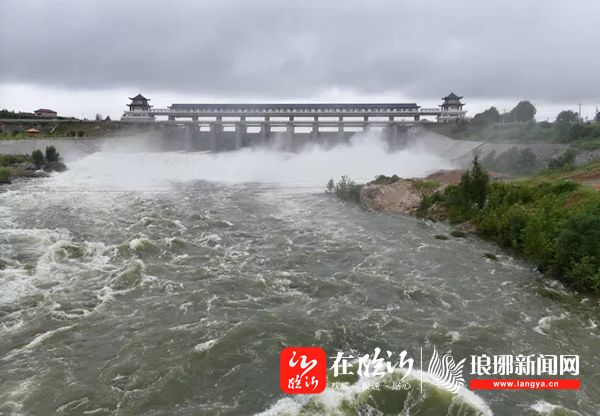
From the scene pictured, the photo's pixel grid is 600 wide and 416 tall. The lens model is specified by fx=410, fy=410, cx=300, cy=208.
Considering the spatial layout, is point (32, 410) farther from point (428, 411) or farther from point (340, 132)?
point (340, 132)

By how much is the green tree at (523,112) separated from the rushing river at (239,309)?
5701cm

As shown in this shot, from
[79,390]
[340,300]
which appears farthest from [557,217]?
[79,390]

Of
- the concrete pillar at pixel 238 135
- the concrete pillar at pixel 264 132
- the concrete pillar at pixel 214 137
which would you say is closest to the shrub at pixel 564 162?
the concrete pillar at pixel 264 132

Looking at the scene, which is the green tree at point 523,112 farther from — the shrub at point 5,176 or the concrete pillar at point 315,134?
the shrub at point 5,176

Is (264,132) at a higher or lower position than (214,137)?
higher

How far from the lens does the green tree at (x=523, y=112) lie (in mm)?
70625

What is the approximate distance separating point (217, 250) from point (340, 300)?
744 cm

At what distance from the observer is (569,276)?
14875 mm

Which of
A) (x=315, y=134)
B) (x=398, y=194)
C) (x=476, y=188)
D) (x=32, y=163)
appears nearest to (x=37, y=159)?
(x=32, y=163)

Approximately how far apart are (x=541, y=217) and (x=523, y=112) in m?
61.6

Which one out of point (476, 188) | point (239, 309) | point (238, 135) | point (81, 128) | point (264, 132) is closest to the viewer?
point (239, 309)

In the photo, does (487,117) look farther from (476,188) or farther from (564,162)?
(476,188)

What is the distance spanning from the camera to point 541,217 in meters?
18.4

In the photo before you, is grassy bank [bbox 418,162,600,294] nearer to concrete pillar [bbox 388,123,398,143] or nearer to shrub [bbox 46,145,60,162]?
concrete pillar [bbox 388,123,398,143]
